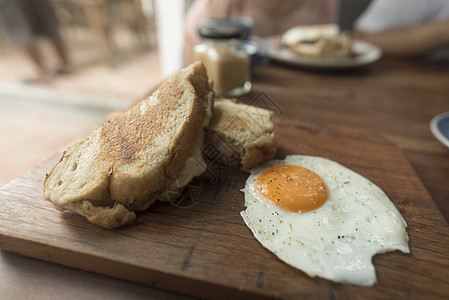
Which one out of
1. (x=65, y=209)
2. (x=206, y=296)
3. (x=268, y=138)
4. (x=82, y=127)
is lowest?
(x=82, y=127)

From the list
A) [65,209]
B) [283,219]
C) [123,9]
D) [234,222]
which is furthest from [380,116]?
[123,9]

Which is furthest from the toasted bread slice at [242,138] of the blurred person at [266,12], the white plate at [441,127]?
the blurred person at [266,12]

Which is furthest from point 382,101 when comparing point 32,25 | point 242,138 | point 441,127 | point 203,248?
point 32,25

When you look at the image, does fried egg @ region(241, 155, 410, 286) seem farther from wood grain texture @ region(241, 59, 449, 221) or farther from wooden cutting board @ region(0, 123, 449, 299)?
wood grain texture @ region(241, 59, 449, 221)

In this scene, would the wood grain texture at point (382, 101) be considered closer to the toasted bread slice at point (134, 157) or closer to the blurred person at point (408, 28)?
the blurred person at point (408, 28)

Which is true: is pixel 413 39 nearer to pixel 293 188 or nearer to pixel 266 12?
pixel 266 12

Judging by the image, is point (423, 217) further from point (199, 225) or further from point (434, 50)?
point (434, 50)

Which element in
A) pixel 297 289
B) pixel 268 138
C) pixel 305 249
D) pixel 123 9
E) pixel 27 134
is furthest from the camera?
pixel 123 9
